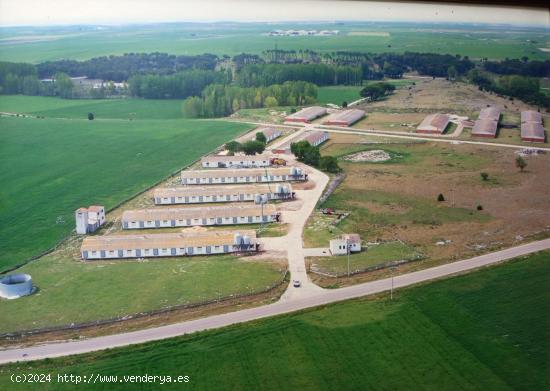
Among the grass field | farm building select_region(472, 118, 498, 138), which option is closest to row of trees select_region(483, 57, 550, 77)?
farm building select_region(472, 118, 498, 138)

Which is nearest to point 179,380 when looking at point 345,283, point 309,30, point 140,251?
point 345,283

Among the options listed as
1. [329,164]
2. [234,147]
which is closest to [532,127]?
[329,164]

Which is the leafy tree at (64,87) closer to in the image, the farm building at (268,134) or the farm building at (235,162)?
the farm building at (268,134)

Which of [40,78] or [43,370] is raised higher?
[40,78]

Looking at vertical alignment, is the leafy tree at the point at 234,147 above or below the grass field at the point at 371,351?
above

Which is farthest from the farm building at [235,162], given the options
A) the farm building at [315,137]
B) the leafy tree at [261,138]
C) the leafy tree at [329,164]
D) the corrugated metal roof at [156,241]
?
the corrugated metal roof at [156,241]

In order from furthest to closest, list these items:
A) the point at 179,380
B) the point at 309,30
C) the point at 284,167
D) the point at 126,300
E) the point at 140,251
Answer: the point at 309,30 < the point at 284,167 < the point at 140,251 < the point at 126,300 < the point at 179,380

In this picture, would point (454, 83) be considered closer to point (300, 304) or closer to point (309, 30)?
point (309, 30)

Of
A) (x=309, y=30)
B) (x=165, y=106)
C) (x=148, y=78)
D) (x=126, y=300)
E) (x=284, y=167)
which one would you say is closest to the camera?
(x=126, y=300)
